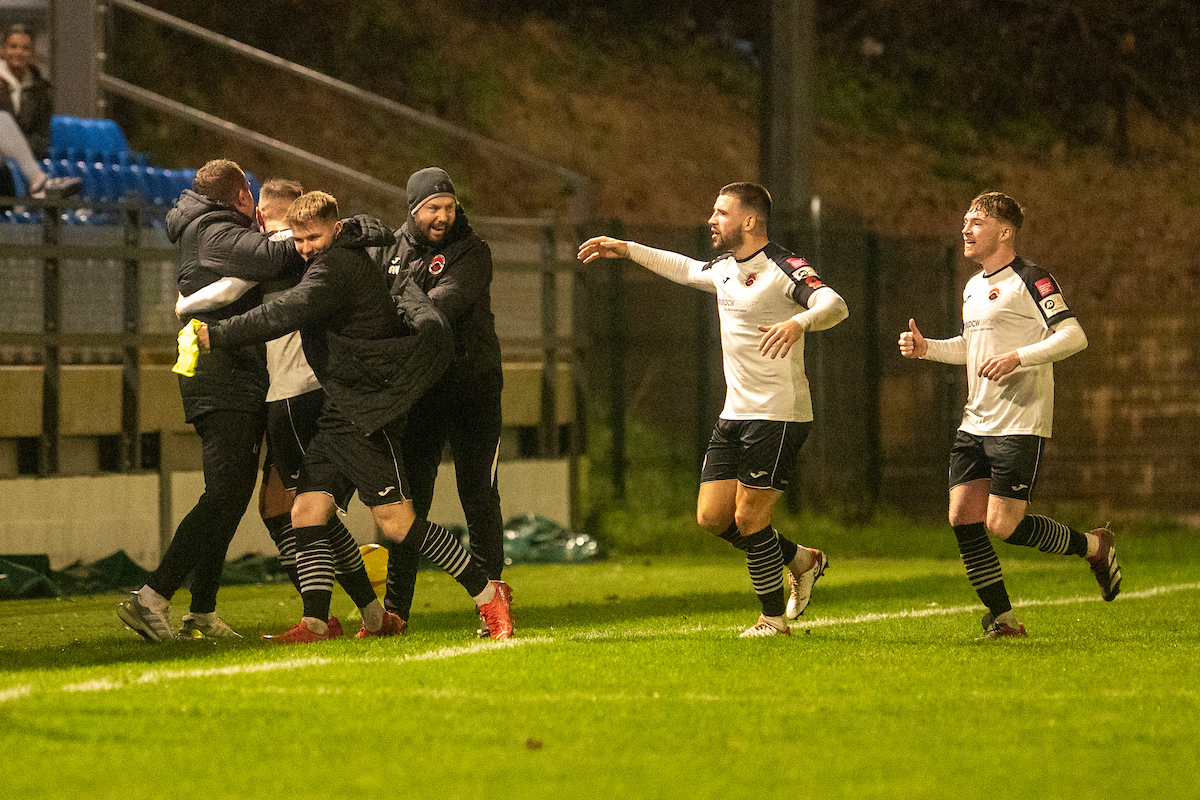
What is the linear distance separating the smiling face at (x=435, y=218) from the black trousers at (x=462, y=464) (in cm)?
73

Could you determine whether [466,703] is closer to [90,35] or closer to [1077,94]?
[90,35]

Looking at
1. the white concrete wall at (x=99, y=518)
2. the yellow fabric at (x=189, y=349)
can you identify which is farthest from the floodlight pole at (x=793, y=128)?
the yellow fabric at (x=189, y=349)

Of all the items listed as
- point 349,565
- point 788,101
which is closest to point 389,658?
point 349,565

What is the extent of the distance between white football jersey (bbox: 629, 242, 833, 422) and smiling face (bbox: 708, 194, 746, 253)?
0.10 m

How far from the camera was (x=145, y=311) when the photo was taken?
1184cm

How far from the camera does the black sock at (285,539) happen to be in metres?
7.72

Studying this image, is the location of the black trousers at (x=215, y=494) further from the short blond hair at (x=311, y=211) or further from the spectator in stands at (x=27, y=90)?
the spectator in stands at (x=27, y=90)

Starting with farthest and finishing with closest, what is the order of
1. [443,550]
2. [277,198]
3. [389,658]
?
[277,198], [443,550], [389,658]

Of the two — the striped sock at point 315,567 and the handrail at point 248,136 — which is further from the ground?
the handrail at point 248,136

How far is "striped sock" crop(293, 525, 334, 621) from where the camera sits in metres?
7.30

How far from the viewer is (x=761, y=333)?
24.3 feet

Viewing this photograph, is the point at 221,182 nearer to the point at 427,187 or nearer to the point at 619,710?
the point at 427,187

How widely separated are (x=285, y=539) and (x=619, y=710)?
2.76 metres

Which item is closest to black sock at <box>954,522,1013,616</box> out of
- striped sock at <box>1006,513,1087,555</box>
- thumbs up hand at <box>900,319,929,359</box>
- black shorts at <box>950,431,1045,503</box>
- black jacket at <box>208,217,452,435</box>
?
striped sock at <box>1006,513,1087,555</box>
